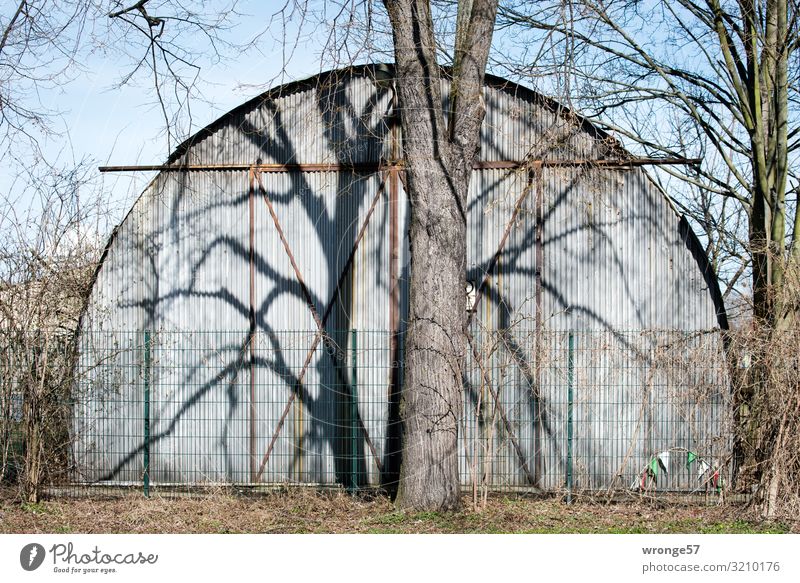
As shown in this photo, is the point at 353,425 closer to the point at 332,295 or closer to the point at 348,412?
the point at 348,412

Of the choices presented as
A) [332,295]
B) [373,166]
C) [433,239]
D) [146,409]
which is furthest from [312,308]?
[433,239]

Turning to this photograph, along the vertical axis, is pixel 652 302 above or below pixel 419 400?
above

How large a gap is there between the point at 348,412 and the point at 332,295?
5.72 ft

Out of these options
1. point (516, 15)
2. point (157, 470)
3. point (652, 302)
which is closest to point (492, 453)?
point (652, 302)

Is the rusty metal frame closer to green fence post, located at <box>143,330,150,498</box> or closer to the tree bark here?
green fence post, located at <box>143,330,150,498</box>

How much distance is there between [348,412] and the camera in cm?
1244

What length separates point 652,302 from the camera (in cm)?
1256

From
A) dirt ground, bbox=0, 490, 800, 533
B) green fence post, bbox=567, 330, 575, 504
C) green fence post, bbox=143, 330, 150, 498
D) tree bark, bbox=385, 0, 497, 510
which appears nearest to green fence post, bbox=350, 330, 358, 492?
dirt ground, bbox=0, 490, 800, 533

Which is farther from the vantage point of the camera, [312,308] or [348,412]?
[312,308]

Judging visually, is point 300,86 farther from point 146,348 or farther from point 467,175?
point 146,348

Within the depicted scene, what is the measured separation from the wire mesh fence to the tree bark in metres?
1.50

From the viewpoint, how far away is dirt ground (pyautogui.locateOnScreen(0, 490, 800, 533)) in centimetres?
980

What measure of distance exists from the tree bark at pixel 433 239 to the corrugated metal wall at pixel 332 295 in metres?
1.92

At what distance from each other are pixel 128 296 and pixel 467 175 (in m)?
5.66
